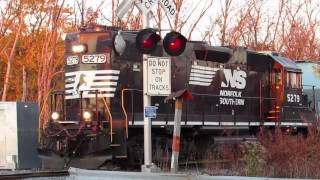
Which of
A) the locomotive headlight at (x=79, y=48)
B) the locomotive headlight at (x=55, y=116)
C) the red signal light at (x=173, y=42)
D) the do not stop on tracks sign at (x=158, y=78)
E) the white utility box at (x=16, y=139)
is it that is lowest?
the white utility box at (x=16, y=139)

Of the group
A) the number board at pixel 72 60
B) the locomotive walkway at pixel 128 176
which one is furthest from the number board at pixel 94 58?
the locomotive walkway at pixel 128 176

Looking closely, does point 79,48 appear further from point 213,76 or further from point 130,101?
point 213,76

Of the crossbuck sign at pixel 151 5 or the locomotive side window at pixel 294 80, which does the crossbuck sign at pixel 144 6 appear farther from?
the locomotive side window at pixel 294 80

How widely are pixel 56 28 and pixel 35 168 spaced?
1308cm

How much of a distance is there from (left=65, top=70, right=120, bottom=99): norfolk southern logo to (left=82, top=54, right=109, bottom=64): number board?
0.28 m

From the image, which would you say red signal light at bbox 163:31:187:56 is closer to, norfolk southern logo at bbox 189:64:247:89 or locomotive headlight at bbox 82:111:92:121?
locomotive headlight at bbox 82:111:92:121

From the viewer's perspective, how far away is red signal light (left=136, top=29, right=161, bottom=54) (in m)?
10.5

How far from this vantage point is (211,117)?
18.1 m

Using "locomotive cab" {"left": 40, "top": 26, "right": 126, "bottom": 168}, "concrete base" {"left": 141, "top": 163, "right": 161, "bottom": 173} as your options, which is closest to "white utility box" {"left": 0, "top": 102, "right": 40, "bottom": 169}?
"locomotive cab" {"left": 40, "top": 26, "right": 126, "bottom": 168}

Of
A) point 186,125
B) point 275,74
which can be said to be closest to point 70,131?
point 186,125

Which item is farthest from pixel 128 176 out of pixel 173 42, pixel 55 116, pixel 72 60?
pixel 72 60

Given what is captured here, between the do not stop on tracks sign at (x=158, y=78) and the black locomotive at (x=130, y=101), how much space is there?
10.0 ft

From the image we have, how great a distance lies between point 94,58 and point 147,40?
223 inches

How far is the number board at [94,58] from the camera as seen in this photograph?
15773 mm
